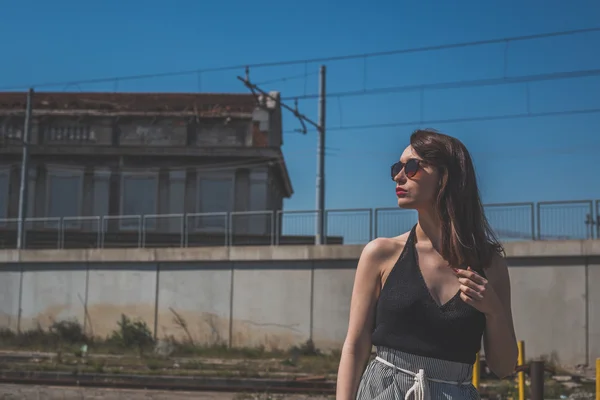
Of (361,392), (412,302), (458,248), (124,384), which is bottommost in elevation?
(124,384)

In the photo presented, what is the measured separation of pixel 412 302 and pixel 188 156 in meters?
37.4

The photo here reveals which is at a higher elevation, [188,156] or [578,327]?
[188,156]

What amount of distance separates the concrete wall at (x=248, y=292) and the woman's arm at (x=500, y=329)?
20373 millimetres

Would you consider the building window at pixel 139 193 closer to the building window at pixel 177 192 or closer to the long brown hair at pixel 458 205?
the building window at pixel 177 192

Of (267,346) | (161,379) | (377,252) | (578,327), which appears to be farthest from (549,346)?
(377,252)

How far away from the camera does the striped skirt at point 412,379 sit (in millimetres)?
2895

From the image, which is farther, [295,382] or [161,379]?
[161,379]

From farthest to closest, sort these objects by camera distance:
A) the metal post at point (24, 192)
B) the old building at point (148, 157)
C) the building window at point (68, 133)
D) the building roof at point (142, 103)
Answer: the building window at point (68, 133) < the building roof at point (142, 103) < the old building at point (148, 157) < the metal post at point (24, 192)

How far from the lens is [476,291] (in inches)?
112

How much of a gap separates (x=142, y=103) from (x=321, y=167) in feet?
50.3

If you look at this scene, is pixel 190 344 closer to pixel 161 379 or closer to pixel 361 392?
pixel 161 379

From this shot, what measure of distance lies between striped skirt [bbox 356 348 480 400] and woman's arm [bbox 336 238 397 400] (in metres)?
0.04

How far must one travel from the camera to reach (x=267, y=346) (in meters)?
26.5

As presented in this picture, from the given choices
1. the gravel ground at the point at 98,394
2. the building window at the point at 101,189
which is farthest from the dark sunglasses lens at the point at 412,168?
the building window at the point at 101,189
